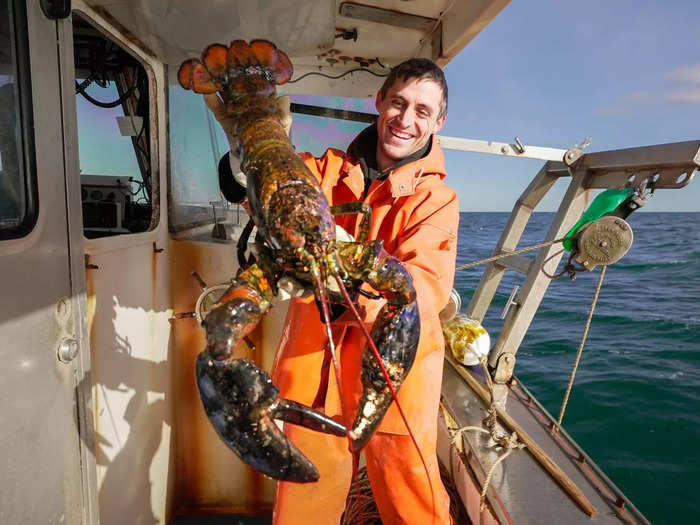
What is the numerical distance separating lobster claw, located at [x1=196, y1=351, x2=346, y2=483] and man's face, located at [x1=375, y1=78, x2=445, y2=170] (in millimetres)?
1301

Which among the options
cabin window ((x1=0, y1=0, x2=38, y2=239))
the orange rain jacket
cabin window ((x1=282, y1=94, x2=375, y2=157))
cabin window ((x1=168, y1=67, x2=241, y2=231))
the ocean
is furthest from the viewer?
the ocean

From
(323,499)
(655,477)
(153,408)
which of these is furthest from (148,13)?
(655,477)

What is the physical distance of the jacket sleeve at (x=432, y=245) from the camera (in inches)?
57.7

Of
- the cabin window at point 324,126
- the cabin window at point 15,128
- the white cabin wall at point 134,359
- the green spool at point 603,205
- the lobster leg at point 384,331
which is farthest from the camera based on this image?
the cabin window at point 324,126

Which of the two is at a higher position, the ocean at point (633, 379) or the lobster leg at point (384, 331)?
the lobster leg at point (384, 331)

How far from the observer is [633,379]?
682cm

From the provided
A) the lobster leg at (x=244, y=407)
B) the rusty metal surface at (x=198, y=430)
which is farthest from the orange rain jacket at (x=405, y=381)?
the rusty metal surface at (x=198, y=430)

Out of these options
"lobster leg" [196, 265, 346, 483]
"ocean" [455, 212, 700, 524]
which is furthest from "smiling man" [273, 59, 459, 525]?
"ocean" [455, 212, 700, 524]

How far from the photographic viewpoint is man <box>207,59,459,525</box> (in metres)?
1.68

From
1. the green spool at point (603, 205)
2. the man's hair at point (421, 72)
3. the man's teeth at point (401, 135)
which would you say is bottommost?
the green spool at point (603, 205)

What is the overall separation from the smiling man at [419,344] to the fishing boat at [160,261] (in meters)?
0.69

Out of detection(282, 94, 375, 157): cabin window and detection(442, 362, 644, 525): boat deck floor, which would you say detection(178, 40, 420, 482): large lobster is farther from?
detection(282, 94, 375, 157): cabin window

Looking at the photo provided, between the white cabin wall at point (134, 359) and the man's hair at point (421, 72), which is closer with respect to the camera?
the man's hair at point (421, 72)

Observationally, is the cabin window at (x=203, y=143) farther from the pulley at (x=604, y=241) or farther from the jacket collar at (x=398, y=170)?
the pulley at (x=604, y=241)
